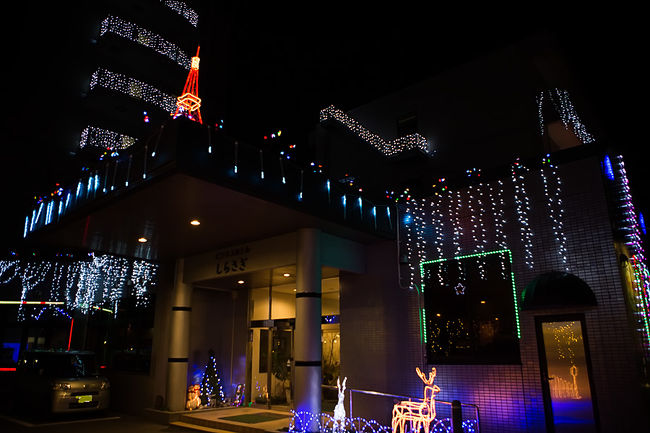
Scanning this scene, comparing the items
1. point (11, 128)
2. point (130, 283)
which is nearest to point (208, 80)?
point (11, 128)

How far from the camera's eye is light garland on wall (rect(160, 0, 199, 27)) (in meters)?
28.1

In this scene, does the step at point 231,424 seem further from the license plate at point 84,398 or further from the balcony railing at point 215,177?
the balcony railing at point 215,177

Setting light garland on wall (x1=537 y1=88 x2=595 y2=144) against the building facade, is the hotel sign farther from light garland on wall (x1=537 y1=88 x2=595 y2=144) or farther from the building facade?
light garland on wall (x1=537 y1=88 x2=595 y2=144)

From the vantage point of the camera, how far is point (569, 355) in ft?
24.1

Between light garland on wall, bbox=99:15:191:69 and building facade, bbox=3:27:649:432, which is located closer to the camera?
building facade, bbox=3:27:649:432

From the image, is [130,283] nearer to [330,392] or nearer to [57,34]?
[330,392]

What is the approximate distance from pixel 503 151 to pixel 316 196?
18.9 ft

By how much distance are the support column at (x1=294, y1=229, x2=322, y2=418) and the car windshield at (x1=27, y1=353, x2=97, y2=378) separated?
681 centimetres

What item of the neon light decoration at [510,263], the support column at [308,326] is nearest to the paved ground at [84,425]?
the support column at [308,326]

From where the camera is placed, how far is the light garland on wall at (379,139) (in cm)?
1239

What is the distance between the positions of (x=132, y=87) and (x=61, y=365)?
1881 cm

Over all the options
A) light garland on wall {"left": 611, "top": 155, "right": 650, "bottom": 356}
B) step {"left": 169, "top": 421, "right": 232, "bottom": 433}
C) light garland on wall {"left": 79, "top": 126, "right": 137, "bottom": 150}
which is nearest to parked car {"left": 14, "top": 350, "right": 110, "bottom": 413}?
step {"left": 169, "top": 421, "right": 232, "bottom": 433}

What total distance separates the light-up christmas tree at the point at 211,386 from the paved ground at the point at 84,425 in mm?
1515

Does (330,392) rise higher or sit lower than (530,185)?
lower
